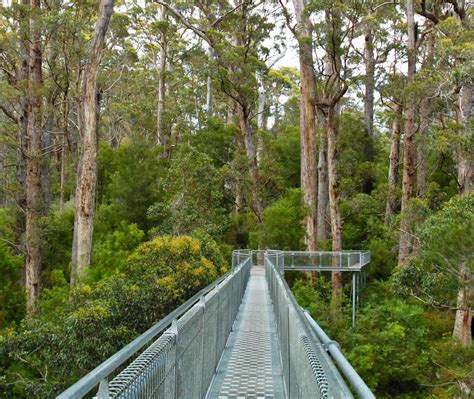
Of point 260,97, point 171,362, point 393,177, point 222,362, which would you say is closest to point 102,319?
point 222,362

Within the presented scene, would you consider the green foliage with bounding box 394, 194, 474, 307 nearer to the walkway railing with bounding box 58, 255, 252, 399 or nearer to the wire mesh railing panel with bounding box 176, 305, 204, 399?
the walkway railing with bounding box 58, 255, 252, 399

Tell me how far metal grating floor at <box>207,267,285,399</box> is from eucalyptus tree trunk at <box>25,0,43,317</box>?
1336cm

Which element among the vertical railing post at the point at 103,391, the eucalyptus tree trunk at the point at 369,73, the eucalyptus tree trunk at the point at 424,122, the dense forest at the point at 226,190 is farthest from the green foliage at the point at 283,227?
the vertical railing post at the point at 103,391

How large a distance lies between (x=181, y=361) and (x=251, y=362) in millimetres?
3860

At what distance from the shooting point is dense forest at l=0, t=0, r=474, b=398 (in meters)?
15.2

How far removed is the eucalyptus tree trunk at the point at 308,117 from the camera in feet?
91.9

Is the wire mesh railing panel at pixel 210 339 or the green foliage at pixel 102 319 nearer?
the wire mesh railing panel at pixel 210 339

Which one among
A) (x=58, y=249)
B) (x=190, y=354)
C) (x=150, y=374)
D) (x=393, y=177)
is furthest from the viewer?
(x=393, y=177)

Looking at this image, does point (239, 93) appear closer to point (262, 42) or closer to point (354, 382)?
point (262, 42)

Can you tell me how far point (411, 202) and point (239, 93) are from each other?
1223cm

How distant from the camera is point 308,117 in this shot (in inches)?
1155

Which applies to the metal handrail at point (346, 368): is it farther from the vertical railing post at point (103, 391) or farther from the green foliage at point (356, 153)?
the green foliage at point (356, 153)

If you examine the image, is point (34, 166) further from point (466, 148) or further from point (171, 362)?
point (171, 362)

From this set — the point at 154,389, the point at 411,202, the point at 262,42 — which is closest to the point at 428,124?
the point at 411,202
